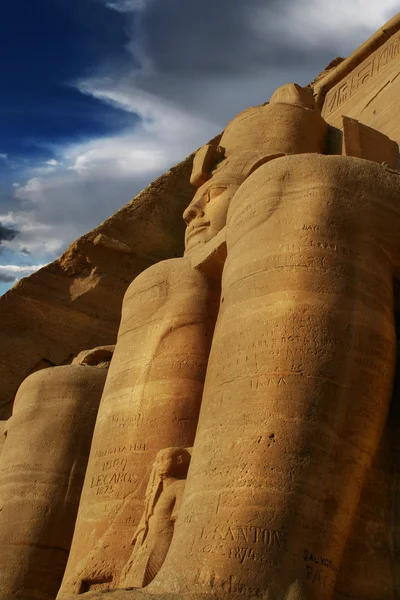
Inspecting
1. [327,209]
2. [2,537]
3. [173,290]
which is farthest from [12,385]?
[327,209]

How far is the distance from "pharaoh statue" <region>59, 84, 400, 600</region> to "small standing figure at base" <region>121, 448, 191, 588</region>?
0.01 m

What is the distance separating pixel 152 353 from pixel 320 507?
1.94 meters

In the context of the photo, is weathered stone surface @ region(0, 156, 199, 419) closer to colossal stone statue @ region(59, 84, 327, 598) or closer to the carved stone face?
the carved stone face

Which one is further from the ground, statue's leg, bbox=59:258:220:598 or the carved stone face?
the carved stone face

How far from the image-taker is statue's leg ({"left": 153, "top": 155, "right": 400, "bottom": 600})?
3.73m

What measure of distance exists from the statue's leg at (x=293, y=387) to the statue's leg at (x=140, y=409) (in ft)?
2.59

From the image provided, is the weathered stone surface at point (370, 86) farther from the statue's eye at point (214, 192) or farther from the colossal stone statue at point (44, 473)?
the colossal stone statue at point (44, 473)

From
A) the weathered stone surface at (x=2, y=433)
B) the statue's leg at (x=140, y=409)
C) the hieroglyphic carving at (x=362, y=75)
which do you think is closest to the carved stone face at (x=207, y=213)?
the statue's leg at (x=140, y=409)

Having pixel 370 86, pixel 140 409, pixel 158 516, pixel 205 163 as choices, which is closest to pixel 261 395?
pixel 158 516

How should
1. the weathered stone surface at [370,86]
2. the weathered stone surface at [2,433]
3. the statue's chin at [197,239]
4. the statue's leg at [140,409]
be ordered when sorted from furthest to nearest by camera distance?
the weathered stone surface at [370,86]
the weathered stone surface at [2,433]
the statue's chin at [197,239]
the statue's leg at [140,409]

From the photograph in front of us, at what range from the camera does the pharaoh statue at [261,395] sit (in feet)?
12.4

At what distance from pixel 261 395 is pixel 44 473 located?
2719 mm

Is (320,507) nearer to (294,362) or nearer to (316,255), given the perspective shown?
(294,362)

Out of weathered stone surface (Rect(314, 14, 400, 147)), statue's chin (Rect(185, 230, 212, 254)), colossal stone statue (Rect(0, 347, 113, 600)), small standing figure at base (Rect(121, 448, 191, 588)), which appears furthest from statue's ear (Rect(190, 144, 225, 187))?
small standing figure at base (Rect(121, 448, 191, 588))
